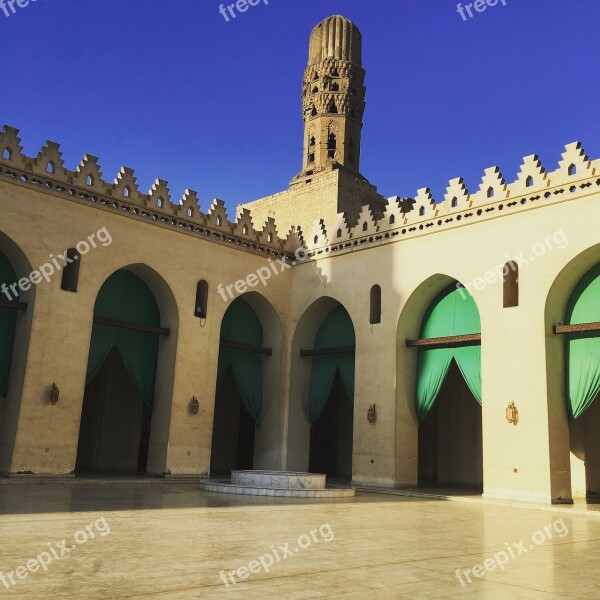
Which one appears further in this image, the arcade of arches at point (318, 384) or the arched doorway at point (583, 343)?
the arcade of arches at point (318, 384)

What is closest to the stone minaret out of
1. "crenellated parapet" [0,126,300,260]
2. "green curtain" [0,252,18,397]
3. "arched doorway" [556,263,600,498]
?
"crenellated parapet" [0,126,300,260]

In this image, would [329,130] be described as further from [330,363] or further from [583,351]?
[583,351]

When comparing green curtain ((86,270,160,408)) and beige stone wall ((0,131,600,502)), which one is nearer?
beige stone wall ((0,131,600,502))

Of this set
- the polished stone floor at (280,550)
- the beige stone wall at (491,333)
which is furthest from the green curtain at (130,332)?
the polished stone floor at (280,550)

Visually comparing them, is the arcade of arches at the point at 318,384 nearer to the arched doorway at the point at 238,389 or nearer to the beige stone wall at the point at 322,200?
the arched doorway at the point at 238,389

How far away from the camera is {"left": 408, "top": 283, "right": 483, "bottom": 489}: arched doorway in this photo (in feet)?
51.0

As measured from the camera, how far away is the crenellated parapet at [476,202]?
13727mm

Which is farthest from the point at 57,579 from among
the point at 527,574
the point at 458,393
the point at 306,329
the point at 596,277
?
the point at 458,393

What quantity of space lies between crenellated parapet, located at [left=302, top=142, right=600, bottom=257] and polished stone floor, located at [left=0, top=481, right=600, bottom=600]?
6454mm

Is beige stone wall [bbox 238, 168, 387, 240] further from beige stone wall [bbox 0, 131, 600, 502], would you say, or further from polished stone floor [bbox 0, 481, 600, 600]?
polished stone floor [bbox 0, 481, 600, 600]

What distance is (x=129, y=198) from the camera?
16031 millimetres

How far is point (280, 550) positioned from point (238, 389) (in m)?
12.0

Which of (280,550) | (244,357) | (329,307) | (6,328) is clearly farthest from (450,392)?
(280,550)

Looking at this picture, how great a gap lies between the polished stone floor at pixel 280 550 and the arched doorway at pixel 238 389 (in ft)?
23.9
